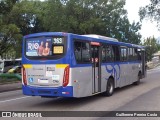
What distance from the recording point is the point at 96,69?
14.7 metres

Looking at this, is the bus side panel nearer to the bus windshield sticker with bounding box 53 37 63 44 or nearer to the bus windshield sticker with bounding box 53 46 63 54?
the bus windshield sticker with bounding box 53 46 63 54

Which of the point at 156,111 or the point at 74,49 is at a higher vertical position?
the point at 74,49

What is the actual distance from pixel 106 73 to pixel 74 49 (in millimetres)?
3324

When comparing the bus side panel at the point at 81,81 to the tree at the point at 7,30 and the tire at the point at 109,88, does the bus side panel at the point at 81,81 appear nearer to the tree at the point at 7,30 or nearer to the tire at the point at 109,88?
the tire at the point at 109,88

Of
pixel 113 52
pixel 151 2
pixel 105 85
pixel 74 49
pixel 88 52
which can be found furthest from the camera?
pixel 151 2

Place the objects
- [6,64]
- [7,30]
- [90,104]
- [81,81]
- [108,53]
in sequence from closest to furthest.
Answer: [81,81], [90,104], [108,53], [7,30], [6,64]

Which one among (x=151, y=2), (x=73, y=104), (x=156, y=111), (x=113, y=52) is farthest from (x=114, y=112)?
(x=151, y=2)

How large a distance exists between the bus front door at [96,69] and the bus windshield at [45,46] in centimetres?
202

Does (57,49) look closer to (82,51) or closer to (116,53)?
(82,51)

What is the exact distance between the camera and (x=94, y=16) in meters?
43.2

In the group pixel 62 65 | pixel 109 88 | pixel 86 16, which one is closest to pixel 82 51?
pixel 62 65

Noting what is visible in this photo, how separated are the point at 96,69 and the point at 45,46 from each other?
275 cm

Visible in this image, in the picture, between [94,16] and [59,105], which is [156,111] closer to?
[59,105]

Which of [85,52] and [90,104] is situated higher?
[85,52]
